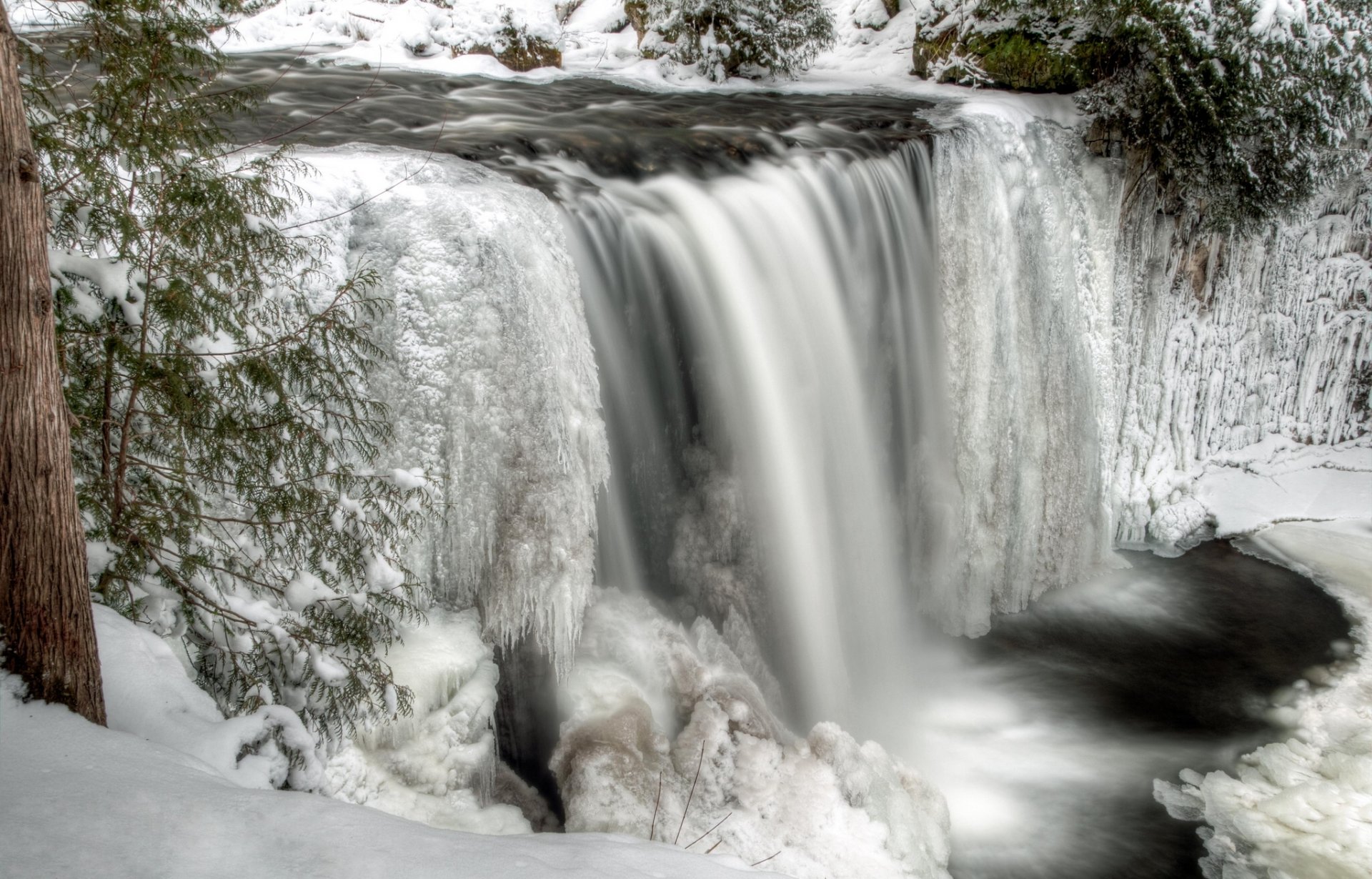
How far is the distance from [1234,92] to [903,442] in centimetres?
405

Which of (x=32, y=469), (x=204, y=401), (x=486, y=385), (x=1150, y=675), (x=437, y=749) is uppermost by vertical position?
(x=32, y=469)

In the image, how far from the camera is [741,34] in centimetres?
1084

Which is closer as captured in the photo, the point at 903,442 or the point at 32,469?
the point at 32,469

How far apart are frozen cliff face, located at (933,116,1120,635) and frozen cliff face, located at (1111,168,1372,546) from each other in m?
0.68

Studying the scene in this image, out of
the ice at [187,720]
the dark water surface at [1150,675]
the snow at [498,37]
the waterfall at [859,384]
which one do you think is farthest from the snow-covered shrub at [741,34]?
the ice at [187,720]

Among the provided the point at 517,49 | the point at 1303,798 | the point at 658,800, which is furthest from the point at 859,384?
the point at 517,49

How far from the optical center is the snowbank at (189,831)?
2096 mm

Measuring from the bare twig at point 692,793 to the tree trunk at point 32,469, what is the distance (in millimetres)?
2682

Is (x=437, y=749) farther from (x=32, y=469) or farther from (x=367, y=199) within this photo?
(x=367, y=199)

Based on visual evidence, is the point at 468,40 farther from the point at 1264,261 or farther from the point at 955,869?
the point at 955,869

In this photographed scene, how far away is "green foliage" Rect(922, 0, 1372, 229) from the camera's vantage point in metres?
7.73

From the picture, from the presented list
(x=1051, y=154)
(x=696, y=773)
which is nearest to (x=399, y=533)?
(x=696, y=773)

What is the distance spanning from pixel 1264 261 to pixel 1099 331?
7.19 feet

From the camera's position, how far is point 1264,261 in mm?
9047
